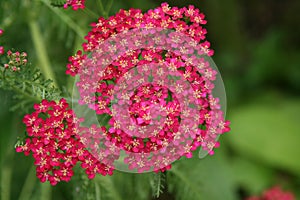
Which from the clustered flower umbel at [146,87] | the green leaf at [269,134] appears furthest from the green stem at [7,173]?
the green leaf at [269,134]

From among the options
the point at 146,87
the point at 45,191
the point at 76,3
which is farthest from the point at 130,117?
the point at 45,191

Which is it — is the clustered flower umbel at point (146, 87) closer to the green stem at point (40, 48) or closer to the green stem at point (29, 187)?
the green stem at point (40, 48)

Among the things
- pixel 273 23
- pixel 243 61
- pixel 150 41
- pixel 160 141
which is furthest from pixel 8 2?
pixel 273 23

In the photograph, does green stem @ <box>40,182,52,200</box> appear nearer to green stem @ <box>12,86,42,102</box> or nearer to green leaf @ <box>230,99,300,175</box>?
green stem @ <box>12,86,42,102</box>

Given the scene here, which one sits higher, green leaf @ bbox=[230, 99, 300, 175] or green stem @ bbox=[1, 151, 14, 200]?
green stem @ bbox=[1, 151, 14, 200]

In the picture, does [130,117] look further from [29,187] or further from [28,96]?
[29,187]

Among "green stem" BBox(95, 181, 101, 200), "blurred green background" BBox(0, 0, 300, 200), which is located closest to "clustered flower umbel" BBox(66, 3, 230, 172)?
"green stem" BBox(95, 181, 101, 200)

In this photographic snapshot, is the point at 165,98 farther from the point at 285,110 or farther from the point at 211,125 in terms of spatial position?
the point at 285,110

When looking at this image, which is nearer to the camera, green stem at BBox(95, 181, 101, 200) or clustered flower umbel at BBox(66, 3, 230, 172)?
clustered flower umbel at BBox(66, 3, 230, 172)
